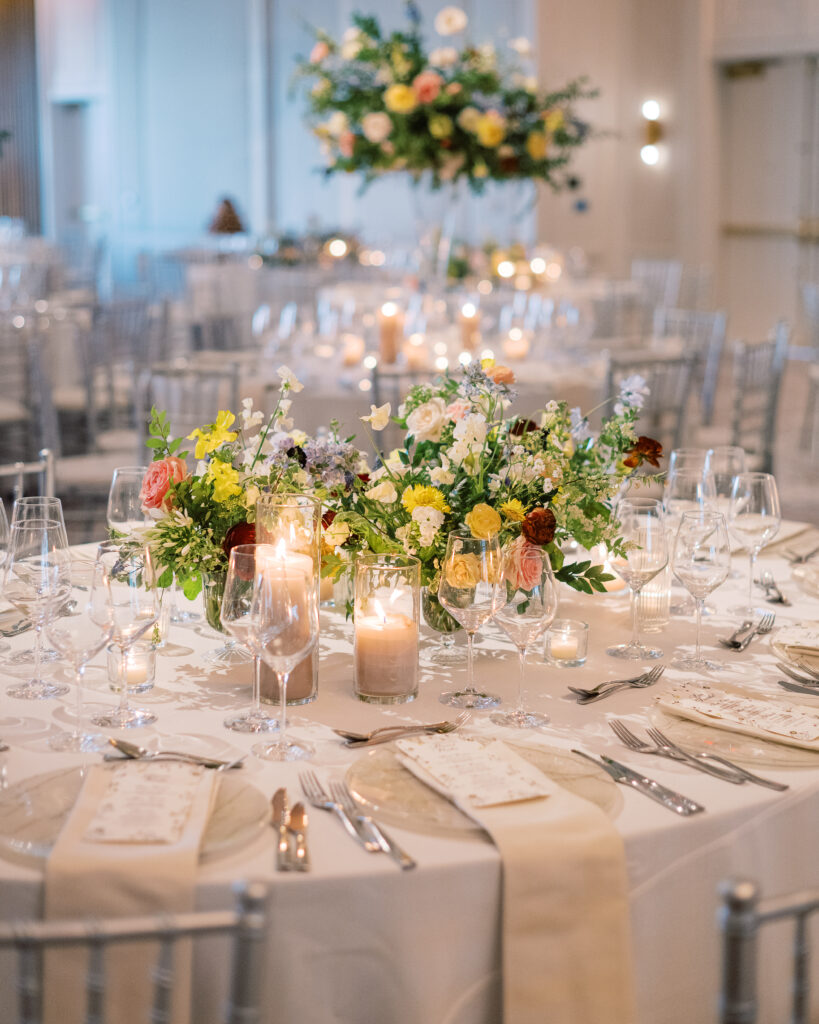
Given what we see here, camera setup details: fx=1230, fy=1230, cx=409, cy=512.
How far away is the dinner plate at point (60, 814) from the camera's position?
1.26 meters

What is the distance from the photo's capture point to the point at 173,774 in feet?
4.64

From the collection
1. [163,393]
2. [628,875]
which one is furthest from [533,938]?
[163,393]

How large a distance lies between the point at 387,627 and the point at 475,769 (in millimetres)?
304

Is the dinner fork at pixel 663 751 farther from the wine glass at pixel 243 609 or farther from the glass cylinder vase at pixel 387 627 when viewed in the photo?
the wine glass at pixel 243 609

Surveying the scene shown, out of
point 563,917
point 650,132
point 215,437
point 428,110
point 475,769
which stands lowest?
point 563,917

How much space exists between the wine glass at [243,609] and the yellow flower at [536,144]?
4053 millimetres

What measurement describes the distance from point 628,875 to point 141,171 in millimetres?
13137

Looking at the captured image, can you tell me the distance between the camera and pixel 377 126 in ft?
16.7

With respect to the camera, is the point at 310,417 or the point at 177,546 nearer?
the point at 177,546

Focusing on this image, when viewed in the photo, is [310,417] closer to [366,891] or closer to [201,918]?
[366,891]

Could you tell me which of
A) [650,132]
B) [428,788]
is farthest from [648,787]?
[650,132]

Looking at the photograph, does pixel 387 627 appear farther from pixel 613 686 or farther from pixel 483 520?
pixel 613 686

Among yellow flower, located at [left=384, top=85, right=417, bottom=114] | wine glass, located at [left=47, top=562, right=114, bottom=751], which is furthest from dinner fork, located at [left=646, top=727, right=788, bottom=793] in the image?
yellow flower, located at [left=384, top=85, right=417, bottom=114]

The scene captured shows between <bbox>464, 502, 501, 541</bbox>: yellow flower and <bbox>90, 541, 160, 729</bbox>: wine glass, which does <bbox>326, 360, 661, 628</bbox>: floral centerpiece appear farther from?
<bbox>90, 541, 160, 729</bbox>: wine glass
